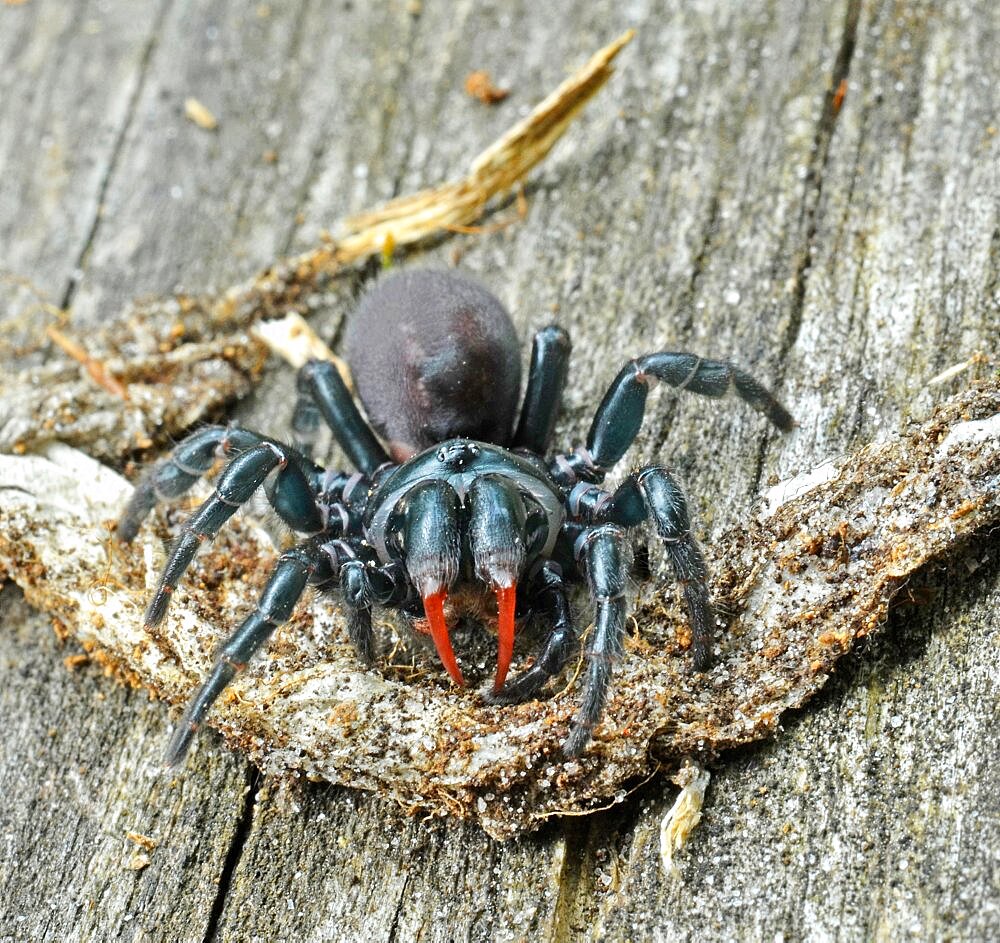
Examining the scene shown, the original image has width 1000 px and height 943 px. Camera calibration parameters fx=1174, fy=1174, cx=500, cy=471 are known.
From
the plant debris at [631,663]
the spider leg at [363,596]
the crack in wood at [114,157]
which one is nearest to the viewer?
the plant debris at [631,663]

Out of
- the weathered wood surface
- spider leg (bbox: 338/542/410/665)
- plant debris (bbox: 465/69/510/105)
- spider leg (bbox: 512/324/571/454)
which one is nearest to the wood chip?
the weathered wood surface

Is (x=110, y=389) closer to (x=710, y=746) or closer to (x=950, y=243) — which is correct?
(x=710, y=746)

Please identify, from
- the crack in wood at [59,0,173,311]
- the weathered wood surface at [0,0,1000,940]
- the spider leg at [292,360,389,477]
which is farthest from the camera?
the crack in wood at [59,0,173,311]

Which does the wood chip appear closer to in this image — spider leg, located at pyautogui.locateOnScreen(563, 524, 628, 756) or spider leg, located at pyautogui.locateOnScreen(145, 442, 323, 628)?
spider leg, located at pyautogui.locateOnScreen(145, 442, 323, 628)

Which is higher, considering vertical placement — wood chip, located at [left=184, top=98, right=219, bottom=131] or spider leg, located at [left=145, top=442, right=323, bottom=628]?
wood chip, located at [left=184, top=98, right=219, bottom=131]

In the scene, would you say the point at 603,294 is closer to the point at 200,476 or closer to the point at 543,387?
the point at 543,387

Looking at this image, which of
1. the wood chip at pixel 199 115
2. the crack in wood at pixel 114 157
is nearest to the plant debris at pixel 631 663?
the crack in wood at pixel 114 157

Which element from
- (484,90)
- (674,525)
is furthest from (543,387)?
(484,90)

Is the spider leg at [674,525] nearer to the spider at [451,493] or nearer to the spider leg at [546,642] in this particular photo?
the spider at [451,493]
